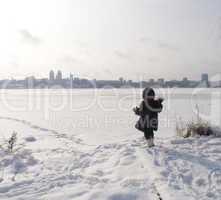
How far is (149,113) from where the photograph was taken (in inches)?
271

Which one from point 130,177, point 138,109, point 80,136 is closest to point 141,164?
point 130,177

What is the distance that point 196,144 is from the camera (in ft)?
22.9

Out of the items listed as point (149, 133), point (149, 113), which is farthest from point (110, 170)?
point (149, 113)

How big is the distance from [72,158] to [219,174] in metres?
3.27

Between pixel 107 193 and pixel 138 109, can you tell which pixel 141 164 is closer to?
pixel 107 193

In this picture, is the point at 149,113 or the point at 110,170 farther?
the point at 149,113

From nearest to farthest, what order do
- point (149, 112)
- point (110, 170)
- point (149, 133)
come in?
point (110, 170) → point (149, 133) → point (149, 112)

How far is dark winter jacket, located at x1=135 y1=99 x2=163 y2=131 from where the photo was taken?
22.4ft

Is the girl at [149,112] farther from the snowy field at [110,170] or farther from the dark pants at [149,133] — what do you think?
the snowy field at [110,170]

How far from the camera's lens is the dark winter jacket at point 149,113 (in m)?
6.82

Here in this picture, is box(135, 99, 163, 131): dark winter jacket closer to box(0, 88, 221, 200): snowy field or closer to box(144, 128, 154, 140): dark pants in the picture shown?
box(144, 128, 154, 140): dark pants

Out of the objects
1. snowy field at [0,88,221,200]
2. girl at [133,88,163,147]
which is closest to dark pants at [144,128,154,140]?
girl at [133,88,163,147]

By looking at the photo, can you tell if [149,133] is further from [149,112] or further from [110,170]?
[110,170]

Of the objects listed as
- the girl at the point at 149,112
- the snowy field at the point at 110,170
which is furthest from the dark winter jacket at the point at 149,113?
the snowy field at the point at 110,170
